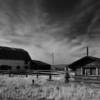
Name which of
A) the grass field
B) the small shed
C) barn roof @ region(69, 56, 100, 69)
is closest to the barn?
barn roof @ region(69, 56, 100, 69)

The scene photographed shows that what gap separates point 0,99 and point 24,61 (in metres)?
34.8

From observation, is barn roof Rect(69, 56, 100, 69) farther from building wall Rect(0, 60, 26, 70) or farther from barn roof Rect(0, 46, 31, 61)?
barn roof Rect(0, 46, 31, 61)

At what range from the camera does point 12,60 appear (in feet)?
131

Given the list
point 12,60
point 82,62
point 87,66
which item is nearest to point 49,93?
point 87,66

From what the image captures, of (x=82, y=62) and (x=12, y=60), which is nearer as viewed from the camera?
(x=82, y=62)

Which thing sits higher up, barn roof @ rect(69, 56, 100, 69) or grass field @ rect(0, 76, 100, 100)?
barn roof @ rect(69, 56, 100, 69)

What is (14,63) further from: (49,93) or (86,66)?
(49,93)

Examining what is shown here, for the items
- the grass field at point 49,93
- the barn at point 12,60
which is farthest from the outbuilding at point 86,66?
the barn at point 12,60

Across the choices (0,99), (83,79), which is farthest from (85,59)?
(0,99)

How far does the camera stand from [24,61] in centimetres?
4259

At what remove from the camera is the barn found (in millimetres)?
38300

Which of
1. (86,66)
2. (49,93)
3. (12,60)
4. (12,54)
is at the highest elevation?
(12,54)

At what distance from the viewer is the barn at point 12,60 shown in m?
38.3

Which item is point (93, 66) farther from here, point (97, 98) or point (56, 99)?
point (56, 99)
